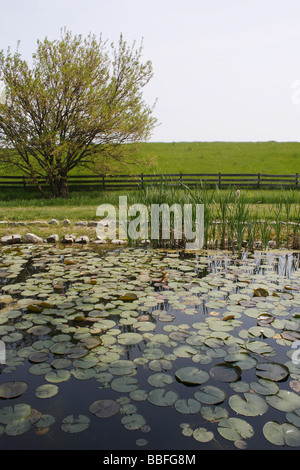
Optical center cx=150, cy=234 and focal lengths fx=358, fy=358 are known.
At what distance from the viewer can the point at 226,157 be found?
23312 millimetres

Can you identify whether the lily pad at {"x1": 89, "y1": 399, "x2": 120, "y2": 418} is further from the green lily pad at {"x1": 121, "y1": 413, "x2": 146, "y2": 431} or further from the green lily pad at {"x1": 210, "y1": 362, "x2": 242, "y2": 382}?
the green lily pad at {"x1": 210, "y1": 362, "x2": 242, "y2": 382}

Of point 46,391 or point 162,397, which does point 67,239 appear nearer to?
point 46,391

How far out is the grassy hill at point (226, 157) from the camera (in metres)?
20.9

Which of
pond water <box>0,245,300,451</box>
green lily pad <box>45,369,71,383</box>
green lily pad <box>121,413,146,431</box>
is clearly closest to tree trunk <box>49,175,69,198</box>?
pond water <box>0,245,300,451</box>

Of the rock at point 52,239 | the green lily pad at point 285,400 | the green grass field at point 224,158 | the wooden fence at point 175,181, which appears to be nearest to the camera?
the green lily pad at point 285,400

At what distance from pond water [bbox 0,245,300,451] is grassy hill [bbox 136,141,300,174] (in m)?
15.8

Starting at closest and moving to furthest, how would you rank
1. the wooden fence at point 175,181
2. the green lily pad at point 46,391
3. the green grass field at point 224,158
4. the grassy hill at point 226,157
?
1. the green lily pad at point 46,391
2. the wooden fence at point 175,181
3. the green grass field at point 224,158
4. the grassy hill at point 226,157

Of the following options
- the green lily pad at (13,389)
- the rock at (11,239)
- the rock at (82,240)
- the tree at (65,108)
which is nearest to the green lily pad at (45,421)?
the green lily pad at (13,389)

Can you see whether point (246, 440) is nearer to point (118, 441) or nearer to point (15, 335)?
point (118, 441)

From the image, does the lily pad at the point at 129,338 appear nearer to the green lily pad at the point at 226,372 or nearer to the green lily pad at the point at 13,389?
the green lily pad at the point at 226,372

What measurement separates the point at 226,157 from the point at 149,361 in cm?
2236

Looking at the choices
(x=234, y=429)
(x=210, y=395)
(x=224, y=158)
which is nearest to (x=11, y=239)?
(x=210, y=395)

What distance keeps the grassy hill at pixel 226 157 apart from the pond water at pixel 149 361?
52.0 feet

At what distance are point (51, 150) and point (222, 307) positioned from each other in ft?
38.5
